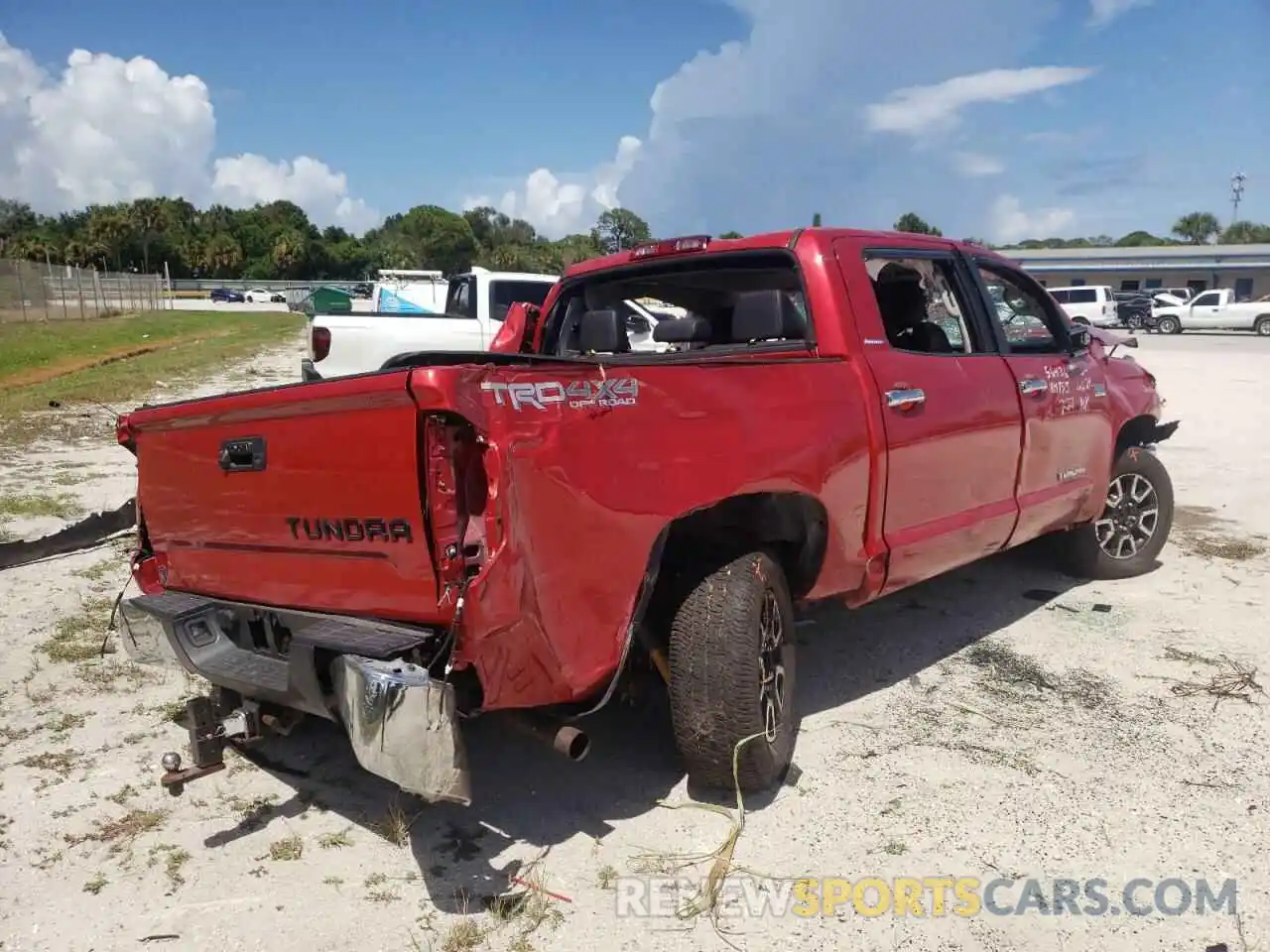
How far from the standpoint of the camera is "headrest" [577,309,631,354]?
4.78m

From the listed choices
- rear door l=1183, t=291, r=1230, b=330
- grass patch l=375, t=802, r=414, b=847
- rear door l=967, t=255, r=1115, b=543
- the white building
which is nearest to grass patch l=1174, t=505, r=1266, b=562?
rear door l=967, t=255, r=1115, b=543

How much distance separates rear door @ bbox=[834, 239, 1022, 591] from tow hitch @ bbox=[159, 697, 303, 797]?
2396 millimetres

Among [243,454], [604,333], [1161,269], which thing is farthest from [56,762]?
[1161,269]

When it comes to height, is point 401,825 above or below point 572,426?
below

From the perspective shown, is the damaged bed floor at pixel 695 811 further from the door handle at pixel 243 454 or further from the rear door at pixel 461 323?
the rear door at pixel 461 323

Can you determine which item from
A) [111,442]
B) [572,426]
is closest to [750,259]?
[572,426]

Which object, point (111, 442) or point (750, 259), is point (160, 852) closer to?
point (750, 259)

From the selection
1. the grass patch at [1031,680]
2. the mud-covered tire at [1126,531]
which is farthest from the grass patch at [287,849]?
the mud-covered tire at [1126,531]

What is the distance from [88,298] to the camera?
39000mm

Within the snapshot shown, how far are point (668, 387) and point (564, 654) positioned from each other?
845mm

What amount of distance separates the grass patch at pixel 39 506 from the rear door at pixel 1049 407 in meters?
6.47

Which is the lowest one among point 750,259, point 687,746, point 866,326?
point 687,746

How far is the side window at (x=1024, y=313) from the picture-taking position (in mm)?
5195

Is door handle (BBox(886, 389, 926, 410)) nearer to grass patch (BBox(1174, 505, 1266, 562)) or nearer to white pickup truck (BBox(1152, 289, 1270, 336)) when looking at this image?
grass patch (BBox(1174, 505, 1266, 562))
